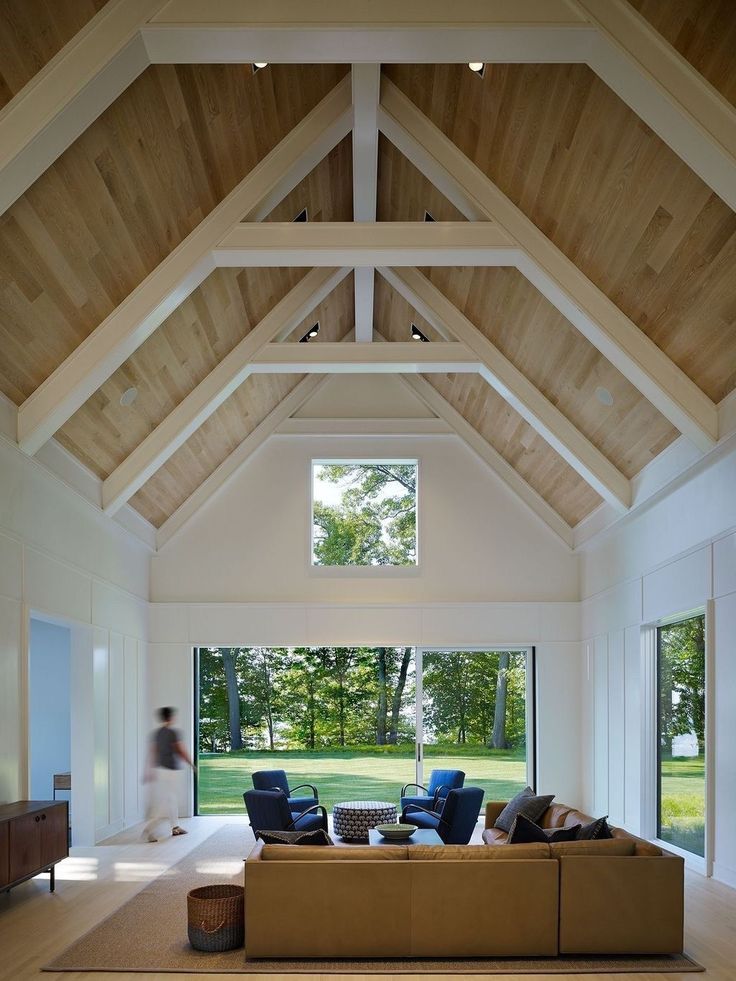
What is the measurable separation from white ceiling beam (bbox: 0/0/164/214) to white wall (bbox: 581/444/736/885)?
4870 mm

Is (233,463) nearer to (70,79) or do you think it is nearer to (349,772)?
(349,772)

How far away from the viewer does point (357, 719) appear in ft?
40.1

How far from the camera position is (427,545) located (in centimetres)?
1248

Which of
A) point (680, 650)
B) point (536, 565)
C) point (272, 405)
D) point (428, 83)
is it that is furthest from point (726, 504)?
point (272, 405)

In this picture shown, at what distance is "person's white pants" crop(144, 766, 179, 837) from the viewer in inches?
397

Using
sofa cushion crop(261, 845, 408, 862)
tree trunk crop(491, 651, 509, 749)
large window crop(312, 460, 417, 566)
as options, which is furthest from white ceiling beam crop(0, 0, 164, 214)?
tree trunk crop(491, 651, 509, 749)

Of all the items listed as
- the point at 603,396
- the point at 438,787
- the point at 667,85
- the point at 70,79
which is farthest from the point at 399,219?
the point at 438,787

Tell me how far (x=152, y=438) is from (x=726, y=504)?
5.08 meters

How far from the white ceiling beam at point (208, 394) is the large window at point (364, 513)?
117 inches

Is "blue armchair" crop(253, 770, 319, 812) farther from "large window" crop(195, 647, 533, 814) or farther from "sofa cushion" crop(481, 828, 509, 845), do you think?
"sofa cushion" crop(481, 828, 509, 845)

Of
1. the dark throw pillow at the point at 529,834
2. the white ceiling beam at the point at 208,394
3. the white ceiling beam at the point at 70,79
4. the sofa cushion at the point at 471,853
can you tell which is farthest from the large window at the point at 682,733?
the white ceiling beam at the point at 70,79

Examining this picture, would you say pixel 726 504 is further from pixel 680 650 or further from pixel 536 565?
pixel 536 565

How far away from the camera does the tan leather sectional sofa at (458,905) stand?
5.52 meters

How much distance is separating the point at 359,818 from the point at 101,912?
2.89 metres
